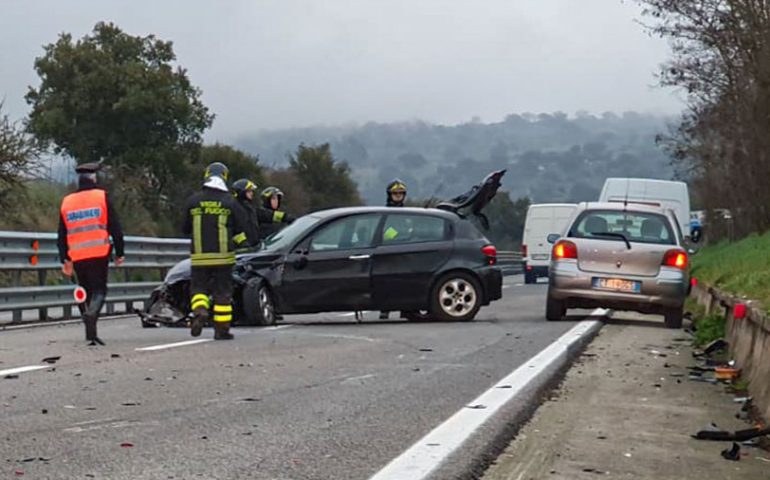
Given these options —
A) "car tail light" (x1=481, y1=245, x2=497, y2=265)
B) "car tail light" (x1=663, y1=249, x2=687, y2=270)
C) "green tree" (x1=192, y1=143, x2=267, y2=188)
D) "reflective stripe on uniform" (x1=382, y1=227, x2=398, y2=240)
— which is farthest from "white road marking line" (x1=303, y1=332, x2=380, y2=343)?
"green tree" (x1=192, y1=143, x2=267, y2=188)

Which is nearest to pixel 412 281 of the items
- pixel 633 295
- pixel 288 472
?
pixel 633 295

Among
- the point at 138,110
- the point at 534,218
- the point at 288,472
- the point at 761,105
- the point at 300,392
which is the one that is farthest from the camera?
the point at 138,110

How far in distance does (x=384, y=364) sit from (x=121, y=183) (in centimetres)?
4007

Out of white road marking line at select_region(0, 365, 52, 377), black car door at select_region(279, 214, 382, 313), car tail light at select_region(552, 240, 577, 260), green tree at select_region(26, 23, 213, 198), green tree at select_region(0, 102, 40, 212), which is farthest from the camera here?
green tree at select_region(26, 23, 213, 198)

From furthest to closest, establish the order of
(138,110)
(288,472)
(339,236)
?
(138,110)
(339,236)
(288,472)

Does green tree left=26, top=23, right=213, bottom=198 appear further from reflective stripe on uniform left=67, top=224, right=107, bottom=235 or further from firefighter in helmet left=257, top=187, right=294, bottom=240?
reflective stripe on uniform left=67, top=224, right=107, bottom=235

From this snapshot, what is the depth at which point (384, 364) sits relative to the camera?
10391 millimetres

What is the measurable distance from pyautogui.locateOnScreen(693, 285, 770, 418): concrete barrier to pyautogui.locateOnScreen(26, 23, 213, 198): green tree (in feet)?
137

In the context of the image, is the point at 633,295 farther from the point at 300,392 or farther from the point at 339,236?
the point at 300,392

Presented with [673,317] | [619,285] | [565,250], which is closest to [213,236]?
[565,250]

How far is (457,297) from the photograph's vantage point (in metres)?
16.5

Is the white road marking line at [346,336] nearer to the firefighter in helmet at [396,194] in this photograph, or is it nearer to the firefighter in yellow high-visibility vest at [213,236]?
the firefighter in yellow high-visibility vest at [213,236]

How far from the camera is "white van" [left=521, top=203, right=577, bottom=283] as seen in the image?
130 feet

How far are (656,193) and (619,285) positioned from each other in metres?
16.1
